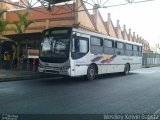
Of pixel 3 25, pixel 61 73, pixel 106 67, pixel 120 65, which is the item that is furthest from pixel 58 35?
pixel 3 25

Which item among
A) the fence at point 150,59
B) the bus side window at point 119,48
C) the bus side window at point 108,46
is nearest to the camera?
the bus side window at point 108,46

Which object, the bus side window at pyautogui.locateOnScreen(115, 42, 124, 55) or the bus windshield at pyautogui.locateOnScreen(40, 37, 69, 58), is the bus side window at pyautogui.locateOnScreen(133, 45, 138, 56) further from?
the bus windshield at pyautogui.locateOnScreen(40, 37, 69, 58)

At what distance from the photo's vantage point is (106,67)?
819 inches

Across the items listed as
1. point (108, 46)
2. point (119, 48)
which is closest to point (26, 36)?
point (108, 46)

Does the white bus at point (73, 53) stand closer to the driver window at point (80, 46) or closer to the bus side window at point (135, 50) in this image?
the driver window at point (80, 46)

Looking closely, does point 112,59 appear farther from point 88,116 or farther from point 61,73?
point 88,116

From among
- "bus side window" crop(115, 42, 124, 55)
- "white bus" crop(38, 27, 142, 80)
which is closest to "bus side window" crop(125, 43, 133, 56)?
"bus side window" crop(115, 42, 124, 55)

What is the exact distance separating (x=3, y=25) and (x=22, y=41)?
8.26ft

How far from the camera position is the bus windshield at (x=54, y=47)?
16.7 meters

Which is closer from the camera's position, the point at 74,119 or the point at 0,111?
the point at 74,119

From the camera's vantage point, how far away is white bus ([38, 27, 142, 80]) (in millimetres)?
16603

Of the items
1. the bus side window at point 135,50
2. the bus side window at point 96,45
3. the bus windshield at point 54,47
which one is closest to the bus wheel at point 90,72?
the bus side window at point 96,45

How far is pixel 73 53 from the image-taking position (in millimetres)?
16672

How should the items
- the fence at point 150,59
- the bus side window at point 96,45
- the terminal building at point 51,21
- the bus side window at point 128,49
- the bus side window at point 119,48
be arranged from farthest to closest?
the fence at point 150,59
the terminal building at point 51,21
the bus side window at point 128,49
the bus side window at point 119,48
the bus side window at point 96,45
